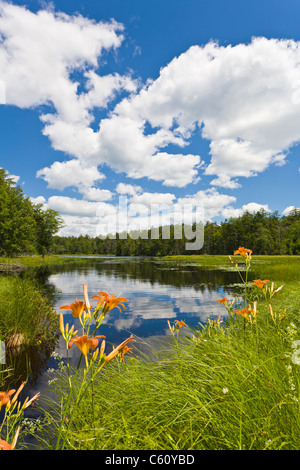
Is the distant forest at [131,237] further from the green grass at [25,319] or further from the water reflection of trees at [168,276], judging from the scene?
the green grass at [25,319]

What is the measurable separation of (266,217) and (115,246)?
289ft

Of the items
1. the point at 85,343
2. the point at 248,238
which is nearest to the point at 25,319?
the point at 85,343

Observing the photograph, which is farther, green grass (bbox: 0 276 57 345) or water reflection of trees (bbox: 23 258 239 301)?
water reflection of trees (bbox: 23 258 239 301)

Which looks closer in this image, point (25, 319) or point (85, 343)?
point (85, 343)

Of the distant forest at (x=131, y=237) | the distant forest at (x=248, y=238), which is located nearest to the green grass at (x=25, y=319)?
the distant forest at (x=131, y=237)

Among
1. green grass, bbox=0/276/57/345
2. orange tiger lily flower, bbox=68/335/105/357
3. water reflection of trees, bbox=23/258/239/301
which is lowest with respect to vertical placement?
water reflection of trees, bbox=23/258/239/301

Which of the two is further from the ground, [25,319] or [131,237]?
[131,237]

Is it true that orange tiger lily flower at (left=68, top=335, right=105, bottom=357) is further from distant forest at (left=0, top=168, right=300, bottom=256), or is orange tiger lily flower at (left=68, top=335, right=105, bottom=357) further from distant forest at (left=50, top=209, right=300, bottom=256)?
distant forest at (left=50, top=209, right=300, bottom=256)

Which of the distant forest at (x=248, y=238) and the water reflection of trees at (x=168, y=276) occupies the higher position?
the distant forest at (x=248, y=238)

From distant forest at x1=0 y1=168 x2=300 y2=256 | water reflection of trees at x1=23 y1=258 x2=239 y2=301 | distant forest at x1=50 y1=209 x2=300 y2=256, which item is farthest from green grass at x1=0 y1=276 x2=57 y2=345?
distant forest at x1=50 y1=209 x2=300 y2=256

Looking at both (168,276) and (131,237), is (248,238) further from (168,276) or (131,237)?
(131,237)
